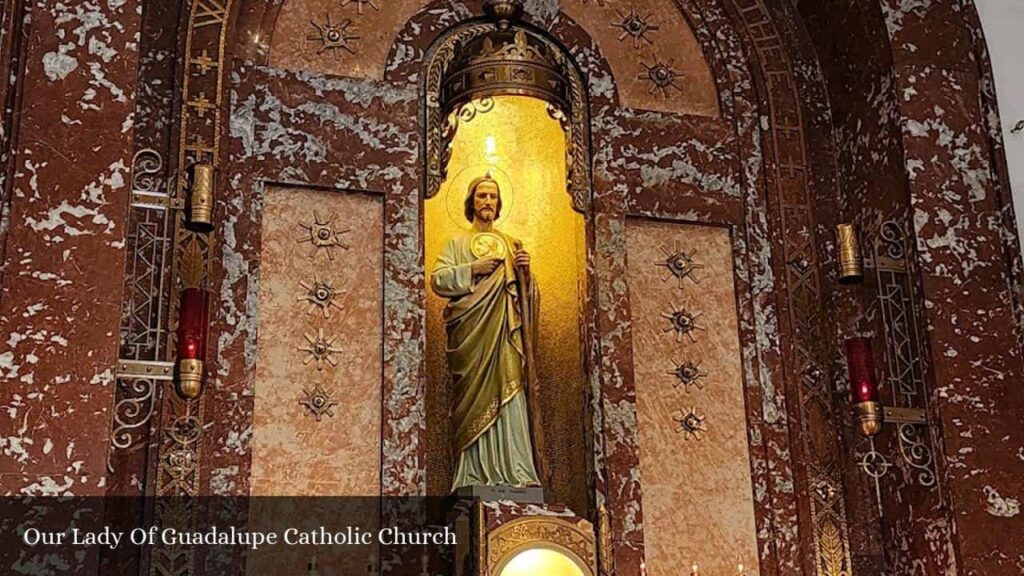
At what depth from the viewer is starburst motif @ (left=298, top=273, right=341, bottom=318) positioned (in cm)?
681

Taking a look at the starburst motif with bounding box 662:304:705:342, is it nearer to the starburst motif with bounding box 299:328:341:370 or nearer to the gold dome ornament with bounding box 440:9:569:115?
the gold dome ornament with bounding box 440:9:569:115

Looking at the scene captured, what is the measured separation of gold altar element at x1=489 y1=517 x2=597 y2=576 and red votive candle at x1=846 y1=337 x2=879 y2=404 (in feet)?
5.42

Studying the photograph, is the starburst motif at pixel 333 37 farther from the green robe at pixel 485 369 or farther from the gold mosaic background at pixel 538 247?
the green robe at pixel 485 369

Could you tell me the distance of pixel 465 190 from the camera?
8.01 m

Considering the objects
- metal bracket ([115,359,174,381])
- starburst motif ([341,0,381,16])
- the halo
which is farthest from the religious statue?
metal bracket ([115,359,174,381])

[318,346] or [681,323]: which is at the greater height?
[681,323]

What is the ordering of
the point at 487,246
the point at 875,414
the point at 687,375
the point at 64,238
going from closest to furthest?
the point at 64,238 < the point at 875,414 < the point at 687,375 < the point at 487,246

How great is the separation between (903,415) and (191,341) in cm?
380

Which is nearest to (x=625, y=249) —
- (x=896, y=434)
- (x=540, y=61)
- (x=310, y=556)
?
(x=540, y=61)

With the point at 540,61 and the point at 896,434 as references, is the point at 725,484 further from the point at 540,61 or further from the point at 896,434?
the point at 540,61

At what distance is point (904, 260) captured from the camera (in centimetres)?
738

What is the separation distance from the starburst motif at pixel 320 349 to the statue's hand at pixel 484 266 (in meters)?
0.93

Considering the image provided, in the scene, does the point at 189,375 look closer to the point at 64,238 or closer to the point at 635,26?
the point at 64,238

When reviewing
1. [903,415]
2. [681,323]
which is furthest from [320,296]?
[903,415]
